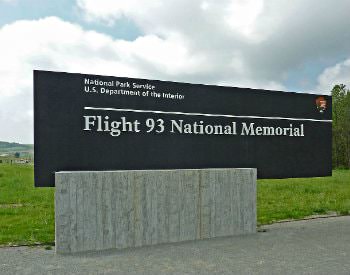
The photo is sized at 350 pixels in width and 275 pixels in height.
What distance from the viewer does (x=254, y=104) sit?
7480 mm

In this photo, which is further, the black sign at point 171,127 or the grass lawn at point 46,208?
the grass lawn at point 46,208

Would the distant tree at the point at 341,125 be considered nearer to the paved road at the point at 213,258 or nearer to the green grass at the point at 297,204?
the green grass at the point at 297,204

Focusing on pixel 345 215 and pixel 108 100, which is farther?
pixel 345 215

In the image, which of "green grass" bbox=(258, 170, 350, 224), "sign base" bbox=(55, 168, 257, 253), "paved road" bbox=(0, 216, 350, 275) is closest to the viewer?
"paved road" bbox=(0, 216, 350, 275)

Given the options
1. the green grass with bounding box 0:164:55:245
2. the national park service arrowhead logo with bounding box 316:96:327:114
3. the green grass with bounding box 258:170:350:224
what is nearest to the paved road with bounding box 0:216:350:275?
the green grass with bounding box 0:164:55:245

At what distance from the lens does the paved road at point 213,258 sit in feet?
15.4

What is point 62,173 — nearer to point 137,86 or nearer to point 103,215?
point 103,215

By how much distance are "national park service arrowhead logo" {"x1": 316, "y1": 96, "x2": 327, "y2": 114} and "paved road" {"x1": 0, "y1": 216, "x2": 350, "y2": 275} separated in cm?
301

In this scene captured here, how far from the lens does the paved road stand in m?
4.69

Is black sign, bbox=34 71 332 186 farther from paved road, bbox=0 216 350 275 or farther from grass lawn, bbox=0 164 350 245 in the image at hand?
paved road, bbox=0 216 350 275

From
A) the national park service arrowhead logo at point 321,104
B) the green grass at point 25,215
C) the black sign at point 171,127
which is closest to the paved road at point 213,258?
the green grass at point 25,215

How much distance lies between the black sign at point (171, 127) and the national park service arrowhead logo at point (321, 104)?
2cm

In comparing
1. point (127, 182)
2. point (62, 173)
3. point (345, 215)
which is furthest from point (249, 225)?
point (62, 173)

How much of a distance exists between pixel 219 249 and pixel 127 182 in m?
1.89
